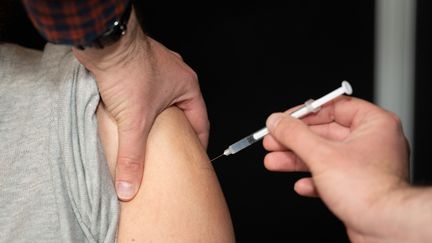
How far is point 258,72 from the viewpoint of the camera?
1.94m

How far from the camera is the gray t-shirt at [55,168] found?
3.36 feet

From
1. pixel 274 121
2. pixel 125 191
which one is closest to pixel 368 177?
pixel 274 121

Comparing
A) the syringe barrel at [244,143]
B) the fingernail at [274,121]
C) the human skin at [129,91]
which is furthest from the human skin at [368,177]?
the human skin at [129,91]

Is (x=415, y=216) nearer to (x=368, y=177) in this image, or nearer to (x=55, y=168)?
(x=368, y=177)

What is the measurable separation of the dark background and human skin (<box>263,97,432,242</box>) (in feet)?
Answer: 3.16

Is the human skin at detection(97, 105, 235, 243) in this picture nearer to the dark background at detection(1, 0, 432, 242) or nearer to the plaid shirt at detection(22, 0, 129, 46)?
the plaid shirt at detection(22, 0, 129, 46)

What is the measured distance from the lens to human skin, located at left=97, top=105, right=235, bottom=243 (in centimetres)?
102

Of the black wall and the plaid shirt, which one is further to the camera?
the black wall

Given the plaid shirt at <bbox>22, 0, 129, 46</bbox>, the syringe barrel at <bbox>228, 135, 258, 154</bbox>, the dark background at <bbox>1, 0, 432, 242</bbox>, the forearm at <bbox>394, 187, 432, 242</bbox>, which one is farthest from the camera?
the dark background at <bbox>1, 0, 432, 242</bbox>

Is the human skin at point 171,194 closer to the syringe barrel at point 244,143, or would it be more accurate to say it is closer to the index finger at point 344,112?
the syringe barrel at point 244,143

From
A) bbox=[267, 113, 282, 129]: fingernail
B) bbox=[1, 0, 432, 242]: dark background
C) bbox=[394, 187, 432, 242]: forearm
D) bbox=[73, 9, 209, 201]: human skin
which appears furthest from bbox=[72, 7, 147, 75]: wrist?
bbox=[1, 0, 432, 242]: dark background

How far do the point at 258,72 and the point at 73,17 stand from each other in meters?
1.05

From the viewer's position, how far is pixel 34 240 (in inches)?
39.9

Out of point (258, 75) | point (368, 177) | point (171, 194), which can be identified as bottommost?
point (258, 75)
